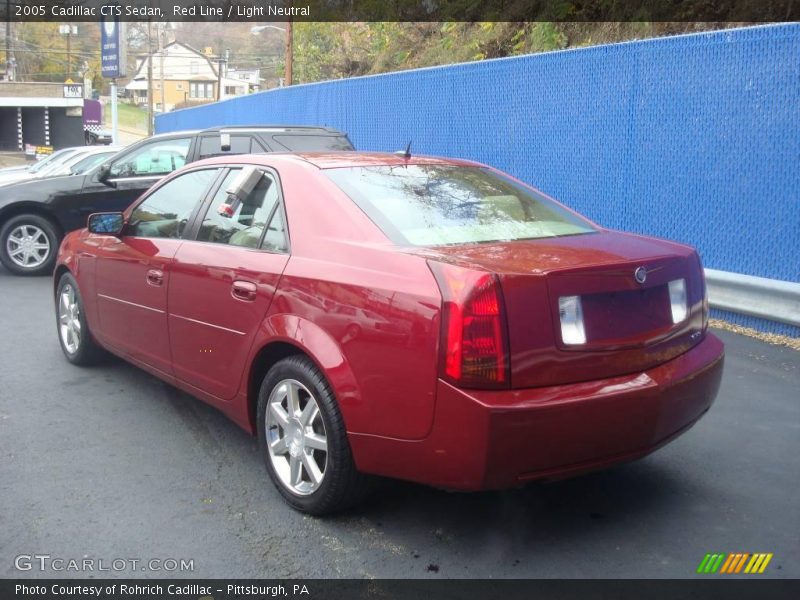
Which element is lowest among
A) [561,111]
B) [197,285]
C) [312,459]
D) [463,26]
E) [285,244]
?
[312,459]

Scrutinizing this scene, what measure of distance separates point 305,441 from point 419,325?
2.89ft

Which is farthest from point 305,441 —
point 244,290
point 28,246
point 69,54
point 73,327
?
point 69,54

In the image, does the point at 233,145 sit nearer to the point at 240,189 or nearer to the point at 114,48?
the point at 240,189

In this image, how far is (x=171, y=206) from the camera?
16.4 feet

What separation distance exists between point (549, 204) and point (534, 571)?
6.60 ft

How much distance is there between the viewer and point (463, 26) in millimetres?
18734

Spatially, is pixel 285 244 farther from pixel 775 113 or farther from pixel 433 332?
pixel 775 113

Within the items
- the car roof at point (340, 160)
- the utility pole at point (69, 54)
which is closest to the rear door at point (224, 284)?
the car roof at point (340, 160)

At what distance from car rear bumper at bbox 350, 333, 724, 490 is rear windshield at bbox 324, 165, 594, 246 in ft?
2.76

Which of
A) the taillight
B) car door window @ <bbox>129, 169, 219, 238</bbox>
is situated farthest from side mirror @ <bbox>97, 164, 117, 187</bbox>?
the taillight

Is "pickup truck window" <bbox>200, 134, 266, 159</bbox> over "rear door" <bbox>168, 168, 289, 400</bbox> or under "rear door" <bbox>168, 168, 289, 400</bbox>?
over

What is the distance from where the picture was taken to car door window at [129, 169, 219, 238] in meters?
4.76

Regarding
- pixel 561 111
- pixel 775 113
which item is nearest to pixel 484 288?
pixel 775 113

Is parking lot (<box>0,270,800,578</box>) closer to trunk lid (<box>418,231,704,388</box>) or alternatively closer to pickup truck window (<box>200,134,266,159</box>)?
trunk lid (<box>418,231,704,388</box>)
